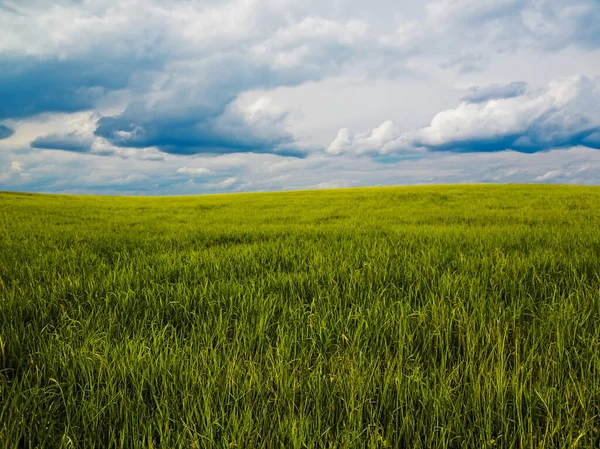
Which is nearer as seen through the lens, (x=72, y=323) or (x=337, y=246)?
(x=72, y=323)

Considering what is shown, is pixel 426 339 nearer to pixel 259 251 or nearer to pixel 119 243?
pixel 259 251

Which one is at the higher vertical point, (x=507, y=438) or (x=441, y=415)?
(x=441, y=415)

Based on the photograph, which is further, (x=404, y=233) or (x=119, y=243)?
(x=404, y=233)

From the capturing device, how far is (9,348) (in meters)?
2.42

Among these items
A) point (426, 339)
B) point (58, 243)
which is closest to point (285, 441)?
point (426, 339)

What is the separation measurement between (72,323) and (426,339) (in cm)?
287

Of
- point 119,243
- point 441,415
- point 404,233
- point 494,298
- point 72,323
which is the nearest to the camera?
point 441,415

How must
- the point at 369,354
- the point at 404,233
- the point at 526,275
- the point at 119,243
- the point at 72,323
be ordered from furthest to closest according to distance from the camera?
1. the point at 404,233
2. the point at 119,243
3. the point at 526,275
4. the point at 72,323
5. the point at 369,354

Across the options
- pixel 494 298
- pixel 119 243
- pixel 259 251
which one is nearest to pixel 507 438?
pixel 494 298

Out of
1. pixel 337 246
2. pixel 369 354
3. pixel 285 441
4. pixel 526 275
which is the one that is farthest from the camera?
pixel 337 246

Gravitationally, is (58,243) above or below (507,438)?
above

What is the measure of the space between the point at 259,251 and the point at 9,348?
3.39 meters

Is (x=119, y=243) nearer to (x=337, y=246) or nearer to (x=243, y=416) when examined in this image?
(x=337, y=246)

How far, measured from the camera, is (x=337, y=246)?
238 inches
